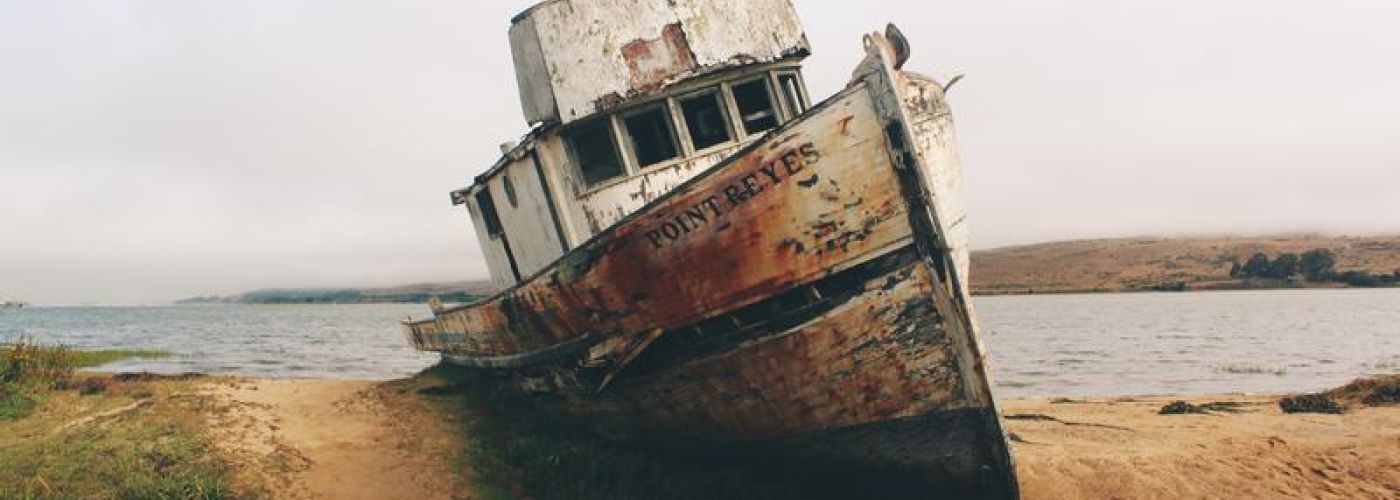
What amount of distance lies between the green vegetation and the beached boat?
276 cm

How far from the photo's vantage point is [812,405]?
5.74 meters

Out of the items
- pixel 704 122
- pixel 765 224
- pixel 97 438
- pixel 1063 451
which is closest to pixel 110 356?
pixel 97 438

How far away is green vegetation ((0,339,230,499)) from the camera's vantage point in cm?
571

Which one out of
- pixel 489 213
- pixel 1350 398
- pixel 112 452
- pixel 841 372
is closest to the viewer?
pixel 841 372

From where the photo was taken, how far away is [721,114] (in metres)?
7.17

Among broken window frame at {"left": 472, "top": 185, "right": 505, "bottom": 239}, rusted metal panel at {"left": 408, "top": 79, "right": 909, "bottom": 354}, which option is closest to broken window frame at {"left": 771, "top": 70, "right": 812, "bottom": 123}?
rusted metal panel at {"left": 408, "top": 79, "right": 909, "bottom": 354}

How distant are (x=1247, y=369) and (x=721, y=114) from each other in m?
15.5

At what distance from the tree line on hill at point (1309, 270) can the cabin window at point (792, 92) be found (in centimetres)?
5702

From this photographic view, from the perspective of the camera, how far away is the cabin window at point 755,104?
745cm

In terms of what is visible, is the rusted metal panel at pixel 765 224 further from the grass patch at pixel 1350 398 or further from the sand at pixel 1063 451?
the grass patch at pixel 1350 398

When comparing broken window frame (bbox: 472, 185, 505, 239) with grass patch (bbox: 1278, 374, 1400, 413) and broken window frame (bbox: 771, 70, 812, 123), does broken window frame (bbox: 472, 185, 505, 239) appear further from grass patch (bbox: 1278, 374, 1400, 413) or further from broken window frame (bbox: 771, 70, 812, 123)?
grass patch (bbox: 1278, 374, 1400, 413)

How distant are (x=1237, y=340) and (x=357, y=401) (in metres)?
24.4

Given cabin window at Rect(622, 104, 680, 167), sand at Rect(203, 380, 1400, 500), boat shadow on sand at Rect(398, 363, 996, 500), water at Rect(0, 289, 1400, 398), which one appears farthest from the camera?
water at Rect(0, 289, 1400, 398)

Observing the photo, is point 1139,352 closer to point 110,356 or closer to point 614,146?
point 614,146
